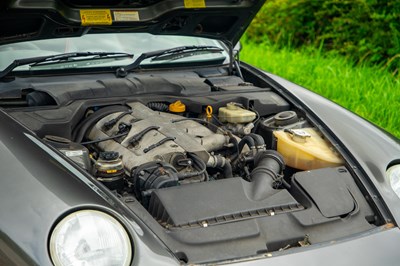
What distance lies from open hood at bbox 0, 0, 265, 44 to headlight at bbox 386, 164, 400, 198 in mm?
1387

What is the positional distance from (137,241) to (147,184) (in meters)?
0.49

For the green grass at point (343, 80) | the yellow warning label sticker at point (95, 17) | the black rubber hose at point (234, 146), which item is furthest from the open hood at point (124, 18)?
the green grass at point (343, 80)

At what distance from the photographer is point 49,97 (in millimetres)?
3115

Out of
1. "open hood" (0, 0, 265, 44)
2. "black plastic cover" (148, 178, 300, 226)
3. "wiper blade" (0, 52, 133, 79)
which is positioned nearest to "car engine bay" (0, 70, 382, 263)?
"black plastic cover" (148, 178, 300, 226)

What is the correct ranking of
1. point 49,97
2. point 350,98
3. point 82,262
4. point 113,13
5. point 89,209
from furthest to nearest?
point 350,98
point 113,13
point 49,97
point 89,209
point 82,262

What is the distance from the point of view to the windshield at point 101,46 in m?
3.34

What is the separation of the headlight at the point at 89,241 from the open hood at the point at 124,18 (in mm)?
1447

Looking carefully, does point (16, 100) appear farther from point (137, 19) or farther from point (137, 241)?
point (137, 241)

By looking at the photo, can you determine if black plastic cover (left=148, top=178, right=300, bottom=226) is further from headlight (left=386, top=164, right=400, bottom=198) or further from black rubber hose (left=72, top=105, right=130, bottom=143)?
black rubber hose (left=72, top=105, right=130, bottom=143)

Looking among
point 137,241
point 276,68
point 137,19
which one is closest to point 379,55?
point 276,68

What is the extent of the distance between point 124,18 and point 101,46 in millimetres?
216

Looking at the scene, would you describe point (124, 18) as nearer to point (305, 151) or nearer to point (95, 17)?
point (95, 17)

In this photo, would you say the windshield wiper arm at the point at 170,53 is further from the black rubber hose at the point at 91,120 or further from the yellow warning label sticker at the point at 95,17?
the black rubber hose at the point at 91,120

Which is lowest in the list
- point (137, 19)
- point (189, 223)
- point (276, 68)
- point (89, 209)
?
point (276, 68)
